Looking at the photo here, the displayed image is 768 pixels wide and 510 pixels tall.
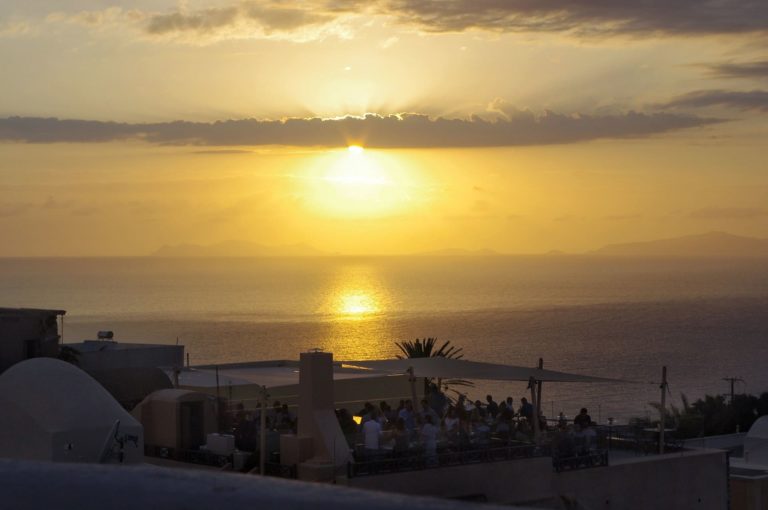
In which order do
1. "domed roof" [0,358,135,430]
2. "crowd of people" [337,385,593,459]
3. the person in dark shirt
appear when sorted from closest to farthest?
"domed roof" [0,358,135,430], "crowd of people" [337,385,593,459], the person in dark shirt

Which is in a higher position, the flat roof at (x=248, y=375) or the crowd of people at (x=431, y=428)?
the flat roof at (x=248, y=375)

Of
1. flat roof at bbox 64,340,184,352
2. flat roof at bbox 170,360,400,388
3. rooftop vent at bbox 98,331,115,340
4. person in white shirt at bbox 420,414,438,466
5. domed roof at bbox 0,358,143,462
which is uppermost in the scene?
rooftop vent at bbox 98,331,115,340

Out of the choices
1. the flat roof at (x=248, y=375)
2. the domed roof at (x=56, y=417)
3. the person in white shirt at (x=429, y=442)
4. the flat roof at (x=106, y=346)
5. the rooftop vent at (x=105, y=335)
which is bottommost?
the person in white shirt at (x=429, y=442)

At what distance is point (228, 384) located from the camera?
20.1m

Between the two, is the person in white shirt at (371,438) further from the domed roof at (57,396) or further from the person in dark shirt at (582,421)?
the person in dark shirt at (582,421)

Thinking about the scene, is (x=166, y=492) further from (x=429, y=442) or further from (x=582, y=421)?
(x=582, y=421)

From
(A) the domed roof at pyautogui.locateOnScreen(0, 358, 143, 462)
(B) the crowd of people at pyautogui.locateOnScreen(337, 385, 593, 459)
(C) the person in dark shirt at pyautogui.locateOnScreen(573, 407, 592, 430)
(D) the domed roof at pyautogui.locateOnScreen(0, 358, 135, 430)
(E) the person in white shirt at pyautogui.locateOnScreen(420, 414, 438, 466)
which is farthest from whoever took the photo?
(C) the person in dark shirt at pyautogui.locateOnScreen(573, 407, 592, 430)

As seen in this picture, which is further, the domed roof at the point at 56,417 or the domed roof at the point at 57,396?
the domed roof at the point at 57,396

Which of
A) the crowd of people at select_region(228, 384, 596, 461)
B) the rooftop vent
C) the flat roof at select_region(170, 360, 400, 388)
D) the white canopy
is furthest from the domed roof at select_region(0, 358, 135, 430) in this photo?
the rooftop vent

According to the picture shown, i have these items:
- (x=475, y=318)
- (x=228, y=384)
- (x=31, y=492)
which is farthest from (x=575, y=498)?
(x=475, y=318)

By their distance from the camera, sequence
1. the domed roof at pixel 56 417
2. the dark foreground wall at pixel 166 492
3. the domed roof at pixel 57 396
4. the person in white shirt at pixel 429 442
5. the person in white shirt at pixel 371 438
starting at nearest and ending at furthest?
1. the dark foreground wall at pixel 166 492
2. the domed roof at pixel 56 417
3. the domed roof at pixel 57 396
4. the person in white shirt at pixel 371 438
5. the person in white shirt at pixel 429 442

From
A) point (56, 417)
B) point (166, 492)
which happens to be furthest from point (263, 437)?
point (166, 492)

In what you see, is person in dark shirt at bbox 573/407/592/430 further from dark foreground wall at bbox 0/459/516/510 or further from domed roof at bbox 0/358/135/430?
dark foreground wall at bbox 0/459/516/510

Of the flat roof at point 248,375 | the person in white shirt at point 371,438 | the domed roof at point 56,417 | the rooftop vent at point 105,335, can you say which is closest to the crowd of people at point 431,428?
the person in white shirt at point 371,438
